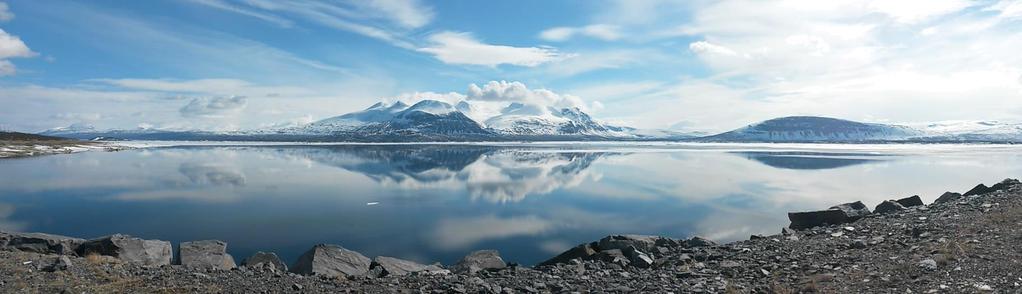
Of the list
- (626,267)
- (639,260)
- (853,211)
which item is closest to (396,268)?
(626,267)

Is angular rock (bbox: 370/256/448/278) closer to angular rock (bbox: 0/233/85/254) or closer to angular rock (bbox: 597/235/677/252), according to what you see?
angular rock (bbox: 597/235/677/252)

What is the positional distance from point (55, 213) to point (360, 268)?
21121mm

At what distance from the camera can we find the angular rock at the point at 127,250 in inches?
581

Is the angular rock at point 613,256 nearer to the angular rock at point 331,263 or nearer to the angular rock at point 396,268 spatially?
the angular rock at point 396,268

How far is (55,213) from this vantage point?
2689 cm

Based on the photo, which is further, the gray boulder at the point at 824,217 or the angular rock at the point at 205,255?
the gray boulder at the point at 824,217

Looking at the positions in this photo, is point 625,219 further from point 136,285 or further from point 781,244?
point 136,285

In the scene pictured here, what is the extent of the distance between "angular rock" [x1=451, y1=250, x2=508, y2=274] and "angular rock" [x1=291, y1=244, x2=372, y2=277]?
2384mm

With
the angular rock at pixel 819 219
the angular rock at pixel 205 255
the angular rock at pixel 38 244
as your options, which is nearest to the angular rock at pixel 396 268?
the angular rock at pixel 205 255

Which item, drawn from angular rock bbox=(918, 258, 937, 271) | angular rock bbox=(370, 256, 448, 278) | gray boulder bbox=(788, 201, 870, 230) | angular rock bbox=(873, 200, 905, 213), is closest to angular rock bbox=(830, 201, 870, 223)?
gray boulder bbox=(788, 201, 870, 230)

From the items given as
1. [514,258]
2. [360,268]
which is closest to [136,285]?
[360,268]

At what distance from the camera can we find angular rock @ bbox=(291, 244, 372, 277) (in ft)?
46.3

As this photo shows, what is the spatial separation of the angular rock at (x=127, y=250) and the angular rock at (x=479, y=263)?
7717 mm

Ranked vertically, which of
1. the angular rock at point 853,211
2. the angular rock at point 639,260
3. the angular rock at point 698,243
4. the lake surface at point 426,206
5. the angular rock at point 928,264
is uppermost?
the angular rock at point 928,264
